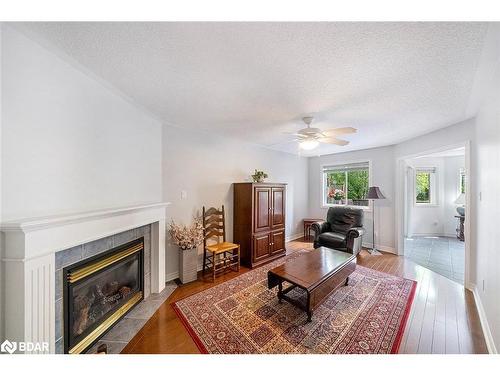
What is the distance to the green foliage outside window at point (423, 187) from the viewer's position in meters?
5.43

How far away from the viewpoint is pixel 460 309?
2.11 meters

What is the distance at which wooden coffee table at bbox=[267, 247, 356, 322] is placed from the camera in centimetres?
189

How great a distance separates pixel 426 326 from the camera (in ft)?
6.04

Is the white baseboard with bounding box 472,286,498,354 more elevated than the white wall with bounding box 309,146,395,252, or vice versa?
the white wall with bounding box 309,146,395,252

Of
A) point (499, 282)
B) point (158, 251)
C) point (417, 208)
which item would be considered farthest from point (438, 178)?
point (158, 251)

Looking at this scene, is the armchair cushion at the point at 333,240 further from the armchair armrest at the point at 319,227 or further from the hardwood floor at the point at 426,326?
the hardwood floor at the point at 426,326

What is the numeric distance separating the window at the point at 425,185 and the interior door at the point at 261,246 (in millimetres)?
4933

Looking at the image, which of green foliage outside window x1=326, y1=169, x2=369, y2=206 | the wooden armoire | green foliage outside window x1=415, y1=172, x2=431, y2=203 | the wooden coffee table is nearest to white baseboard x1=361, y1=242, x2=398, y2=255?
green foliage outside window x1=326, y1=169, x2=369, y2=206

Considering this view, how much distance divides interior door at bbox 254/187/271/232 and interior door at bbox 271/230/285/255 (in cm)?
28

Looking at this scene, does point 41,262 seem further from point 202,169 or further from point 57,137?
point 202,169

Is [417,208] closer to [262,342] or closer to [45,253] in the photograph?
[262,342]

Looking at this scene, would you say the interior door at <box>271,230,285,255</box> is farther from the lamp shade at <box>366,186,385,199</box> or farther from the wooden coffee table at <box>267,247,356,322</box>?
the lamp shade at <box>366,186,385,199</box>
